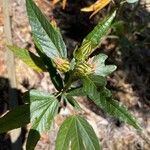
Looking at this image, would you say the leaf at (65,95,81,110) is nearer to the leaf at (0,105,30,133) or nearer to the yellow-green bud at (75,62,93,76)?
the leaf at (0,105,30,133)

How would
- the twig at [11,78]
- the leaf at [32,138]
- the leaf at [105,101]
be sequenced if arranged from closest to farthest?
the leaf at [105,101]
the leaf at [32,138]
the twig at [11,78]

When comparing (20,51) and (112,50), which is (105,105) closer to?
(20,51)

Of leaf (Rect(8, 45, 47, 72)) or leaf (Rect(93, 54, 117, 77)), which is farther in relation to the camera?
leaf (Rect(8, 45, 47, 72))

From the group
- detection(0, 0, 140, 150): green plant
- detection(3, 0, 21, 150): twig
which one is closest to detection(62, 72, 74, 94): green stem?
detection(0, 0, 140, 150): green plant

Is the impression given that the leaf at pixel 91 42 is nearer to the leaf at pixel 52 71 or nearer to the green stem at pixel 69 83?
the green stem at pixel 69 83

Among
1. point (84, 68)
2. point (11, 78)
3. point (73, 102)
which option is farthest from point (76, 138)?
point (11, 78)

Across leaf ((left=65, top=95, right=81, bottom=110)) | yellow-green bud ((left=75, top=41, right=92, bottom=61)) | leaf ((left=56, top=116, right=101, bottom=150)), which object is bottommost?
leaf ((left=56, top=116, right=101, bottom=150))

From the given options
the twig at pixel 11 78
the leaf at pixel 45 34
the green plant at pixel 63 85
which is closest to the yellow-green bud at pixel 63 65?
the green plant at pixel 63 85
